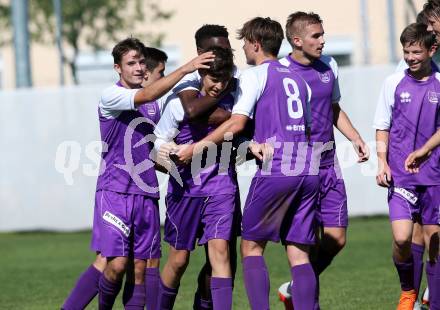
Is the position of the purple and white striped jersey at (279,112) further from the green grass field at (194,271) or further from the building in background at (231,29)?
the building in background at (231,29)

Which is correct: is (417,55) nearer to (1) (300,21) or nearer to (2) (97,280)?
(1) (300,21)

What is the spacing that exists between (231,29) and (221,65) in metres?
19.3

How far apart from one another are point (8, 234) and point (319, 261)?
9282 mm

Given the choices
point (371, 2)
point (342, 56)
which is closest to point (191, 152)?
point (371, 2)

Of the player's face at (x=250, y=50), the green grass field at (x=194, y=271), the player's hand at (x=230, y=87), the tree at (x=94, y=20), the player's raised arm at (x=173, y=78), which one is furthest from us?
the tree at (x=94, y=20)

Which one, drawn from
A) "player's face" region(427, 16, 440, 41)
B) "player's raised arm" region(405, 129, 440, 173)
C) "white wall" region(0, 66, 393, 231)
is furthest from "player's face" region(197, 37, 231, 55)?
"white wall" region(0, 66, 393, 231)

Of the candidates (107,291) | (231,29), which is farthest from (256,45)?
(231,29)

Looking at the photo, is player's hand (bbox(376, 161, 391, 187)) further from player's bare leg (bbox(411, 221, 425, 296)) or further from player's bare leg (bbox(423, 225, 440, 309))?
player's bare leg (bbox(411, 221, 425, 296))

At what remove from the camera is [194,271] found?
11031 mm

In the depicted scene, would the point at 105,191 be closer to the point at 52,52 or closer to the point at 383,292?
the point at 383,292

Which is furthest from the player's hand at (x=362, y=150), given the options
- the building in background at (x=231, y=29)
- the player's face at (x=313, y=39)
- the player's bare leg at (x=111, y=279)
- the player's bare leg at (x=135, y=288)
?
the building in background at (x=231, y=29)

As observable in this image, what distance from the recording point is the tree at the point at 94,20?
25266mm

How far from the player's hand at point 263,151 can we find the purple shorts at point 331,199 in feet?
2.74

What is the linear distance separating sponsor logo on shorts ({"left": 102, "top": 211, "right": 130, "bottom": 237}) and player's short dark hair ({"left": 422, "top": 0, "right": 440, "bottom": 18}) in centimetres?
275
